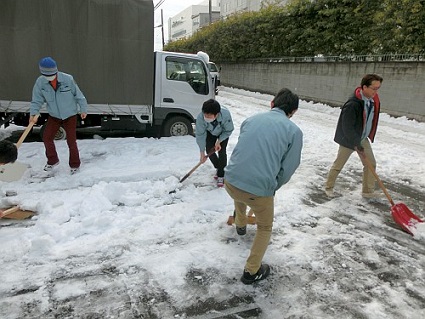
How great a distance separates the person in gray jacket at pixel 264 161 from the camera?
2.44 m

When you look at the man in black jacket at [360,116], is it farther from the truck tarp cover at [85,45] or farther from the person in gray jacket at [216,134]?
the truck tarp cover at [85,45]

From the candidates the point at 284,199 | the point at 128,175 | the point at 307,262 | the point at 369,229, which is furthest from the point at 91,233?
the point at 369,229

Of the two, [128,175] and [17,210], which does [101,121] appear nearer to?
[128,175]

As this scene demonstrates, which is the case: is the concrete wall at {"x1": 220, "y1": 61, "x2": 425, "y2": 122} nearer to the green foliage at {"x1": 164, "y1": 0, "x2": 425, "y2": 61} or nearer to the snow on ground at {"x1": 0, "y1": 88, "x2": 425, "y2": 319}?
the green foliage at {"x1": 164, "y1": 0, "x2": 425, "y2": 61}

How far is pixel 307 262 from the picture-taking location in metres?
3.07

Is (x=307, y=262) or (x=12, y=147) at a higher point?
(x=12, y=147)

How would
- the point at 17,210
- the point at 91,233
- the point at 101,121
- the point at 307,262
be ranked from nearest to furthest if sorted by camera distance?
1. the point at 307,262
2. the point at 91,233
3. the point at 17,210
4. the point at 101,121

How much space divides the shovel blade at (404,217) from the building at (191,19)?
176 ft

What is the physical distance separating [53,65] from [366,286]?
4651mm

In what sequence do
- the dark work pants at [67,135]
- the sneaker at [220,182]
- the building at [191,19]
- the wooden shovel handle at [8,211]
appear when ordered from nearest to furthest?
the wooden shovel handle at [8,211], the sneaker at [220,182], the dark work pants at [67,135], the building at [191,19]

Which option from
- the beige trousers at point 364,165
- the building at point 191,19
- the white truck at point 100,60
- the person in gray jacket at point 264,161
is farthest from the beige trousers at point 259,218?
the building at point 191,19

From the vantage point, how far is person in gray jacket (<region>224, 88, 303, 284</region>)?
244 centimetres

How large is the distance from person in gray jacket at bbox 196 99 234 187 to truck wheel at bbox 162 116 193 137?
279 cm

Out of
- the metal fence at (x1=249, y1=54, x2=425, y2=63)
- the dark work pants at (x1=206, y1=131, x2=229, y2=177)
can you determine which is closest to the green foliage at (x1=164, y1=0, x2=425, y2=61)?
the metal fence at (x1=249, y1=54, x2=425, y2=63)
